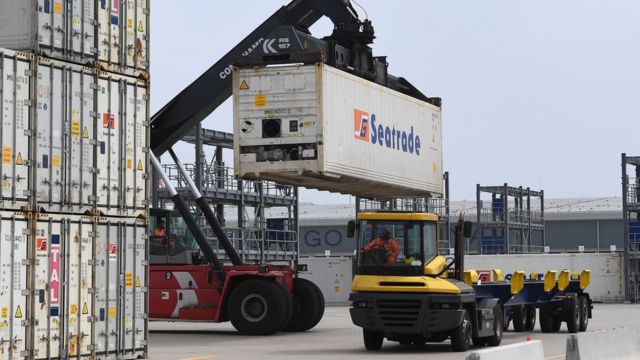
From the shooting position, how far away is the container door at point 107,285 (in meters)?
17.1

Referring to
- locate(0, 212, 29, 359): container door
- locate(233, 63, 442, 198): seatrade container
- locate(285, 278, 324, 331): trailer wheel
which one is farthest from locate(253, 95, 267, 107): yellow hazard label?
locate(0, 212, 29, 359): container door

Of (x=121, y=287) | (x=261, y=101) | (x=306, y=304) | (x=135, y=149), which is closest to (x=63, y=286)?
(x=121, y=287)

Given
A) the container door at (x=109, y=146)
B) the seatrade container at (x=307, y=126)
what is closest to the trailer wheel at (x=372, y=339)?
the seatrade container at (x=307, y=126)

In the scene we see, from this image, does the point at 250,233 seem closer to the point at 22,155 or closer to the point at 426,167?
the point at 426,167

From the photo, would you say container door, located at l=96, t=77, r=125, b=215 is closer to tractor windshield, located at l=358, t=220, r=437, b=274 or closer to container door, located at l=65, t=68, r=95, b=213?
container door, located at l=65, t=68, r=95, b=213

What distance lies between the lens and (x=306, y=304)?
27391 millimetres

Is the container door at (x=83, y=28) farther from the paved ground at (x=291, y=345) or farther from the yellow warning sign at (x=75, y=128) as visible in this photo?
the paved ground at (x=291, y=345)

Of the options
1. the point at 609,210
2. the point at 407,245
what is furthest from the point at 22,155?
the point at 609,210

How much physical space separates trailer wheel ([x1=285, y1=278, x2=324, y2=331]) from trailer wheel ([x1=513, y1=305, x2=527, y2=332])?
13.8 ft

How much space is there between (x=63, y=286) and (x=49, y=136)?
1.99 m

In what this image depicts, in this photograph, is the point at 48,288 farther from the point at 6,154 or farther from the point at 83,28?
the point at 83,28

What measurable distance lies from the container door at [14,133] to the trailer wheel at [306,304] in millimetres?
12044

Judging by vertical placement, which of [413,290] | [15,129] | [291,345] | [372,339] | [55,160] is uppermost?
[15,129]

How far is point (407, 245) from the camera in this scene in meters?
21.5
